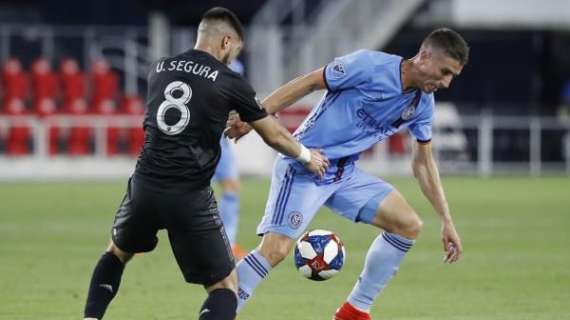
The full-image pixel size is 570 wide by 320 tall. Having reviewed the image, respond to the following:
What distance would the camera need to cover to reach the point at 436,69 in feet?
29.8

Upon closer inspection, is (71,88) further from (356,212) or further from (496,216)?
(356,212)

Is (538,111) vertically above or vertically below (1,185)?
above

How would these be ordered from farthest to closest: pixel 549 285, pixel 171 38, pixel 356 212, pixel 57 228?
pixel 171 38 < pixel 57 228 < pixel 549 285 < pixel 356 212

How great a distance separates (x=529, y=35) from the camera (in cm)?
4016

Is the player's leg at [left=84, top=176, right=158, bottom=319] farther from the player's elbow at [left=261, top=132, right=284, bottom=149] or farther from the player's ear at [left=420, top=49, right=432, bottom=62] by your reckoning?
the player's ear at [left=420, top=49, right=432, bottom=62]

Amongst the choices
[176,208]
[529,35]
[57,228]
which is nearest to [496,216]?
[57,228]

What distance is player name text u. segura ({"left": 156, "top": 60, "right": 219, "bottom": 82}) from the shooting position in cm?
808

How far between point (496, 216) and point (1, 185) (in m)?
11.7

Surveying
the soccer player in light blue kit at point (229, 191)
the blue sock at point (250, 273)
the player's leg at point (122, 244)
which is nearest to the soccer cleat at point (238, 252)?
the soccer player in light blue kit at point (229, 191)

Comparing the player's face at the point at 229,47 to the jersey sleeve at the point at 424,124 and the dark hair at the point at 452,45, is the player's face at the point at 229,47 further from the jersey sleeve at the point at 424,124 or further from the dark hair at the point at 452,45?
the jersey sleeve at the point at 424,124

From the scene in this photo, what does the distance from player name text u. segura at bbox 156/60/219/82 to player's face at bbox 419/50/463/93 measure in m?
1.68

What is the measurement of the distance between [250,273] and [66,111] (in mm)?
23329

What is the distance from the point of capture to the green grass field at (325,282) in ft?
35.7

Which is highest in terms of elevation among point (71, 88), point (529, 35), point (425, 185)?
point (529, 35)
